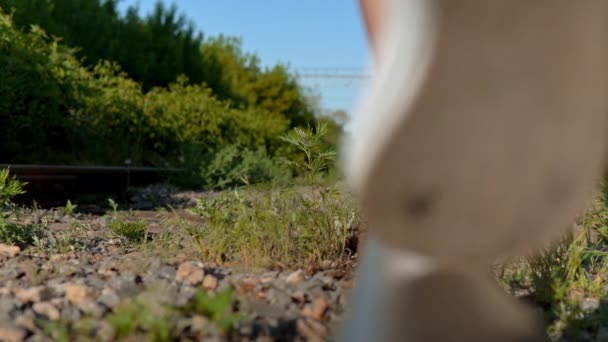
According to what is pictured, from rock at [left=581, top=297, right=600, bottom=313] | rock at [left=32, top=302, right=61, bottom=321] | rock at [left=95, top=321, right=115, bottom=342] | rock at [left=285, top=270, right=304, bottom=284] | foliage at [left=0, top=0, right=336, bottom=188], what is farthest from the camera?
foliage at [left=0, top=0, right=336, bottom=188]

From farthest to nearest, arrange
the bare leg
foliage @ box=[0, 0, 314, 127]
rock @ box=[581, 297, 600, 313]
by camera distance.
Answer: foliage @ box=[0, 0, 314, 127] < rock @ box=[581, 297, 600, 313] < the bare leg

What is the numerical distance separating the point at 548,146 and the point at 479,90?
168 mm

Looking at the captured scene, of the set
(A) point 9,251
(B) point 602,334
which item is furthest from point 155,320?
(A) point 9,251

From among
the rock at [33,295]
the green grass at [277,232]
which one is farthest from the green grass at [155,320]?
the green grass at [277,232]

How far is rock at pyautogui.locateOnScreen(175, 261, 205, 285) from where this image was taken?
1.90m

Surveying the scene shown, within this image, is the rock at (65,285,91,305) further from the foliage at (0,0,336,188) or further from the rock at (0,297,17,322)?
the foliage at (0,0,336,188)

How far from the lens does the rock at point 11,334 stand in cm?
155

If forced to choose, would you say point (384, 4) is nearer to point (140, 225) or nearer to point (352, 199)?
point (352, 199)

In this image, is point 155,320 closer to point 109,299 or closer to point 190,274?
point 109,299

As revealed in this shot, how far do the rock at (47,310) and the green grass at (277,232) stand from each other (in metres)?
0.72

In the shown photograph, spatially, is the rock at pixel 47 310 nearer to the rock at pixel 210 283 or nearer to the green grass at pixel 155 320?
the green grass at pixel 155 320

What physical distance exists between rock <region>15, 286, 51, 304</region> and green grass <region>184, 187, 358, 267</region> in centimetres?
64

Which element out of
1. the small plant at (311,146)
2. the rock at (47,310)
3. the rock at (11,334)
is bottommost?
the rock at (11,334)

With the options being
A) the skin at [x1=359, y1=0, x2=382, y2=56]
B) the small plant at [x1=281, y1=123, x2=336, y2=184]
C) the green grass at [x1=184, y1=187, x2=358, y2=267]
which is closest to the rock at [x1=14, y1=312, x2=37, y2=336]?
the green grass at [x1=184, y1=187, x2=358, y2=267]
